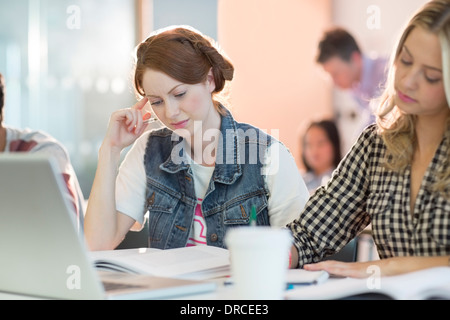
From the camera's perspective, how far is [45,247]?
0.89 m

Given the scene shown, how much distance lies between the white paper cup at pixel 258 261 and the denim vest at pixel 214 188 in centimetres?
78

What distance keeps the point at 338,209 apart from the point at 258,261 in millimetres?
625

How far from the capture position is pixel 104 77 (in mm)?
4422

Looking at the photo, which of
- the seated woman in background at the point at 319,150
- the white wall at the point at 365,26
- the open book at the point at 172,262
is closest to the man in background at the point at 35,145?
A: the open book at the point at 172,262

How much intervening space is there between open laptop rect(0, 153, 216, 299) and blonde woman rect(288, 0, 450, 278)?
0.34 m

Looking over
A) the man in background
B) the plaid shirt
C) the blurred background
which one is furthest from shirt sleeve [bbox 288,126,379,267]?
the blurred background

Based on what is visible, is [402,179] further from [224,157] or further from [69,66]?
[69,66]

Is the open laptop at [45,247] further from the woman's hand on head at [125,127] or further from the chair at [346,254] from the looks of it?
the woman's hand on head at [125,127]

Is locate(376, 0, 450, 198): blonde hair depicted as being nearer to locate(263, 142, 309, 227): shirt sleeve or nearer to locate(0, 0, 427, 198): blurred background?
locate(263, 142, 309, 227): shirt sleeve

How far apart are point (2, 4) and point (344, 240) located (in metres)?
3.30

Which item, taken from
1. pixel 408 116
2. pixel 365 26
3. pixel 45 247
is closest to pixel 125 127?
pixel 408 116

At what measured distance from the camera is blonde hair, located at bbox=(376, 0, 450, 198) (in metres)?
1.19

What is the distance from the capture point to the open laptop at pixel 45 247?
0.83m

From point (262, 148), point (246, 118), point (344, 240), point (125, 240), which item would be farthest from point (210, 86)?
point (246, 118)
